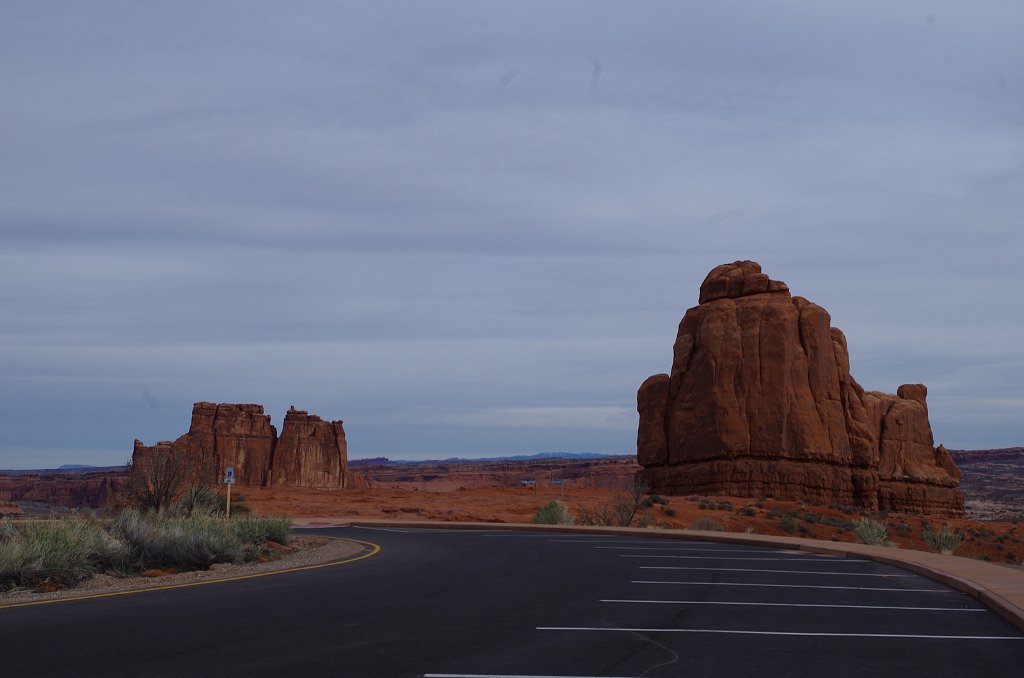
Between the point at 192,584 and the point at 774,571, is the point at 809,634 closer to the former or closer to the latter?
the point at 774,571

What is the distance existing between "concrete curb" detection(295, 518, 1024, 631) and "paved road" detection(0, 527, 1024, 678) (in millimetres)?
340

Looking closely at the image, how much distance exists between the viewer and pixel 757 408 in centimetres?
4909

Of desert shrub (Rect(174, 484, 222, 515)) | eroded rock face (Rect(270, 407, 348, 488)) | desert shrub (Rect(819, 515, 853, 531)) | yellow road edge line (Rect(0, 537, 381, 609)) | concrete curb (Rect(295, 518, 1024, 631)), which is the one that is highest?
eroded rock face (Rect(270, 407, 348, 488))

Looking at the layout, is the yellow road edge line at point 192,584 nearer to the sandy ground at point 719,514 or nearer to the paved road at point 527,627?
the paved road at point 527,627

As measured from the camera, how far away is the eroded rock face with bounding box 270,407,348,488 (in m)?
93.1

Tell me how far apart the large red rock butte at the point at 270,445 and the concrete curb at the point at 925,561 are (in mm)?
58111

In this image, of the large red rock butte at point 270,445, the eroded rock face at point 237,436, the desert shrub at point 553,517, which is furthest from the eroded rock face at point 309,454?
the desert shrub at point 553,517

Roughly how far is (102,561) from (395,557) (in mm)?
6230

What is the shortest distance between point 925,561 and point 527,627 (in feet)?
38.1

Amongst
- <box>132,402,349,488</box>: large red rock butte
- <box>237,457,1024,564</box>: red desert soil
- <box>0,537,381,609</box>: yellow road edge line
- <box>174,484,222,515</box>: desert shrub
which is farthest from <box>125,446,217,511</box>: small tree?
<box>132,402,349,488</box>: large red rock butte

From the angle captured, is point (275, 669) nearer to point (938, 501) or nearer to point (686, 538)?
point (686, 538)

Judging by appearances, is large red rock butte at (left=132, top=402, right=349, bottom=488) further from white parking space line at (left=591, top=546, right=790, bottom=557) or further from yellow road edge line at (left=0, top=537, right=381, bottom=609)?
yellow road edge line at (left=0, top=537, right=381, bottom=609)

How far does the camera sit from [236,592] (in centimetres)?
1467

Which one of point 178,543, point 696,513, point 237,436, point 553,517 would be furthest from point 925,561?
point 237,436
